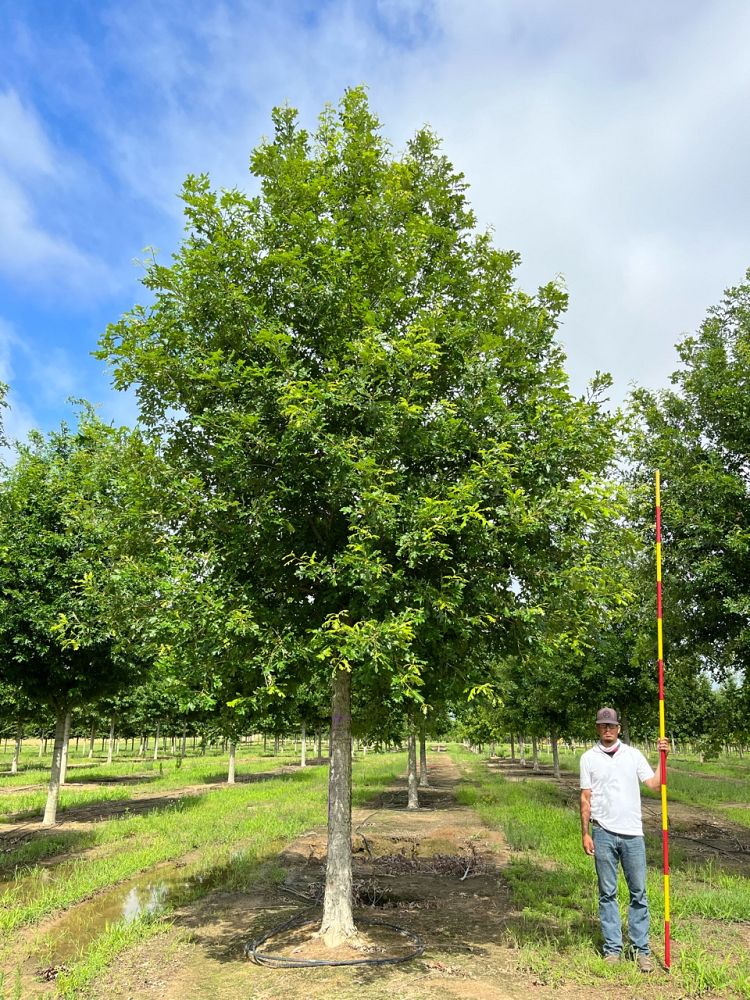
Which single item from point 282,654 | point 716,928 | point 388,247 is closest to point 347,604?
point 282,654

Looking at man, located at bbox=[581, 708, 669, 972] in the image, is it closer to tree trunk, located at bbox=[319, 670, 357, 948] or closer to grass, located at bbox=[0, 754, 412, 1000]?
tree trunk, located at bbox=[319, 670, 357, 948]

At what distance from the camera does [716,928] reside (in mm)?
8180

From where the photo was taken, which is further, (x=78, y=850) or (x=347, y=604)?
(x=78, y=850)

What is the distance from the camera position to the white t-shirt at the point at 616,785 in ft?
23.6

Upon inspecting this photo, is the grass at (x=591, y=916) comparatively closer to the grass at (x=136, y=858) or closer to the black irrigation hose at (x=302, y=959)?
the black irrigation hose at (x=302, y=959)

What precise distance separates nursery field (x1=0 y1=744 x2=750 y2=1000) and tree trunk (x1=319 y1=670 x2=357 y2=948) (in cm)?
33

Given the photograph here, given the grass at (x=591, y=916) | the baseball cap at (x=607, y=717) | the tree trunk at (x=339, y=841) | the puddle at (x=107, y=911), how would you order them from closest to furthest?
the grass at (x=591, y=916) → the baseball cap at (x=607, y=717) → the tree trunk at (x=339, y=841) → the puddle at (x=107, y=911)

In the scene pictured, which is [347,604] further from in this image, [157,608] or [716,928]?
[716,928]

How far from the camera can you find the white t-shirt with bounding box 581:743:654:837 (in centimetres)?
720

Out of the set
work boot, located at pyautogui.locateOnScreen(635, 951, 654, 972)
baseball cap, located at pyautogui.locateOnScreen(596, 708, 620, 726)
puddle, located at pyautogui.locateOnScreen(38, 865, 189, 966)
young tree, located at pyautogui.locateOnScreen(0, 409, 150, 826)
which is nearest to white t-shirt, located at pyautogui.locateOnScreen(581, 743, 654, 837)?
baseball cap, located at pyautogui.locateOnScreen(596, 708, 620, 726)

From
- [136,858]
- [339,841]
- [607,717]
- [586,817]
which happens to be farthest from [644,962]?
[136,858]

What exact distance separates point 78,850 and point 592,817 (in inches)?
503

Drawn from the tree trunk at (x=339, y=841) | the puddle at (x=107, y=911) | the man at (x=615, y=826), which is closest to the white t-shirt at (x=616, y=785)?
the man at (x=615, y=826)

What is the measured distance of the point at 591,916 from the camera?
29.0ft
